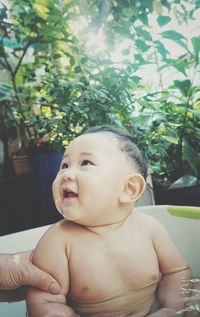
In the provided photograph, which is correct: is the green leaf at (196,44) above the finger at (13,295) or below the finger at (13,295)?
above

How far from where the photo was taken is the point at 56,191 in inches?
24.5

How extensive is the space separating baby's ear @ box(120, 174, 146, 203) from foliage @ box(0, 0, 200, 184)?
63 cm

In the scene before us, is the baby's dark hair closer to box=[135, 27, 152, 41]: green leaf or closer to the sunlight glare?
box=[135, 27, 152, 41]: green leaf

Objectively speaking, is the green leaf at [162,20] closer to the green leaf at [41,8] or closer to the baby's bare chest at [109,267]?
the green leaf at [41,8]

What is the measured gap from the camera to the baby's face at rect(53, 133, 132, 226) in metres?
0.62

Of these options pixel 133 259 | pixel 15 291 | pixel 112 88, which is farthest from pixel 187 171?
pixel 15 291

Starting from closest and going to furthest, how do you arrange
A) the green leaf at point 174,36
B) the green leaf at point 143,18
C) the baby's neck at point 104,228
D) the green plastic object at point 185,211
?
the baby's neck at point 104,228
the green plastic object at point 185,211
the green leaf at point 174,36
the green leaf at point 143,18

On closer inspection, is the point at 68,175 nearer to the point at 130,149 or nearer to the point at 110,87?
the point at 130,149

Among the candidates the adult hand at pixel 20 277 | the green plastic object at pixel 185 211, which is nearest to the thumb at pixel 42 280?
the adult hand at pixel 20 277

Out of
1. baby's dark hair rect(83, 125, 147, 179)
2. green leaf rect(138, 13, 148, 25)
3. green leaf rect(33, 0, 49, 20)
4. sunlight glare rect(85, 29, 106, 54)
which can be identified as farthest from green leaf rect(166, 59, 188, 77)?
baby's dark hair rect(83, 125, 147, 179)

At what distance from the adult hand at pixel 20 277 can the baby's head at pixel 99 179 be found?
0.43 feet

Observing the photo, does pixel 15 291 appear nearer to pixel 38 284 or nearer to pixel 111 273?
pixel 38 284

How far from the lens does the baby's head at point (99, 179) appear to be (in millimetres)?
620

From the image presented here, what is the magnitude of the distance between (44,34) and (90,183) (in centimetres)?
110
